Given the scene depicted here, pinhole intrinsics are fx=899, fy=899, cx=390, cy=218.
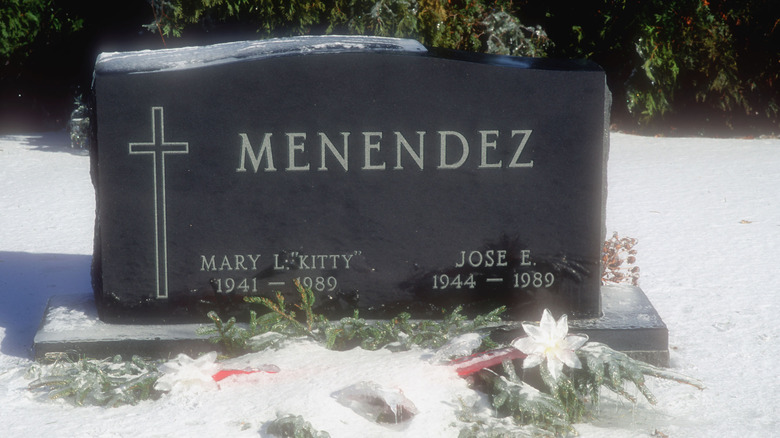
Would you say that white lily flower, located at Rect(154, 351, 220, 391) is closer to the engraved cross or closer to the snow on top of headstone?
the engraved cross

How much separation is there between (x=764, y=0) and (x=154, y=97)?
277 inches

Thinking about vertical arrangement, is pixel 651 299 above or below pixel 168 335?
below

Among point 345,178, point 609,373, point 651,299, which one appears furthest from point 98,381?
point 651,299

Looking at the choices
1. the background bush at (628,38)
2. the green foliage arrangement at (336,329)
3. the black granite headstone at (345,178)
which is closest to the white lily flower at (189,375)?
the green foliage arrangement at (336,329)

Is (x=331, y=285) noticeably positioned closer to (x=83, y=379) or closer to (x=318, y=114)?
(x=318, y=114)

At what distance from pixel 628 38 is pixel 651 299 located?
15.8 feet

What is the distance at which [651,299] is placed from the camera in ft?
14.4

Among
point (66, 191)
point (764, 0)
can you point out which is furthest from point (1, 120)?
point (764, 0)

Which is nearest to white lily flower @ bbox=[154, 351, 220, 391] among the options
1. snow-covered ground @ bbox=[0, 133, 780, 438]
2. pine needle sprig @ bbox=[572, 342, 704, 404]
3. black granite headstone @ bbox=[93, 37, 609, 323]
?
snow-covered ground @ bbox=[0, 133, 780, 438]

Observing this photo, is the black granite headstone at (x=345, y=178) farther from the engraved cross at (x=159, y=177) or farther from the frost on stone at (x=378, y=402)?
the frost on stone at (x=378, y=402)

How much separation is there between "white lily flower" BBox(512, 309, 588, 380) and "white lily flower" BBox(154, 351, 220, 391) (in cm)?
104

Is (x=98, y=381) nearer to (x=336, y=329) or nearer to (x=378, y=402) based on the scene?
(x=336, y=329)

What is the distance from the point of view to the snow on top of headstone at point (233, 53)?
3334 millimetres

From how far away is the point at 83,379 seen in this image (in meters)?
3.08
